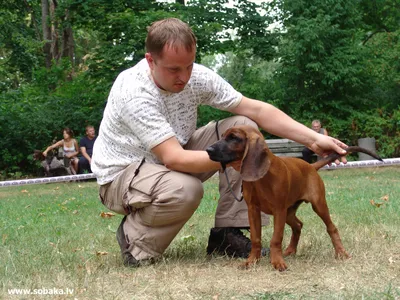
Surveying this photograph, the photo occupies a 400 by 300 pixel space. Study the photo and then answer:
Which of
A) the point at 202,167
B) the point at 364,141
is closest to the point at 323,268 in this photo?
the point at 202,167

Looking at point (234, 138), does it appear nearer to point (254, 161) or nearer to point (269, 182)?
point (254, 161)

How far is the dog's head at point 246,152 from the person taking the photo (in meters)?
3.82

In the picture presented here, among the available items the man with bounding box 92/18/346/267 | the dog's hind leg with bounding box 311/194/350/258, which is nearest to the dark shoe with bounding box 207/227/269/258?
the man with bounding box 92/18/346/267

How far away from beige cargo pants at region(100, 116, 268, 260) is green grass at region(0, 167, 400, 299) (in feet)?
0.67

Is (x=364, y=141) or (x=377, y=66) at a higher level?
(x=377, y=66)

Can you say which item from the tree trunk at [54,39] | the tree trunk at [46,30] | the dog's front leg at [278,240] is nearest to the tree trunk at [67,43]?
the tree trunk at [54,39]

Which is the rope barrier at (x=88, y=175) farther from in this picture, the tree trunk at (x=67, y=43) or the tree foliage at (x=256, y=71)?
the tree trunk at (x=67, y=43)

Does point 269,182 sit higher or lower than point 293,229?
higher

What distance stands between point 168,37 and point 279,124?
1.15 metres

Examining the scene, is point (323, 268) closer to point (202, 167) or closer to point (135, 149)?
point (202, 167)

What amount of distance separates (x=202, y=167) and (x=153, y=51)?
857mm

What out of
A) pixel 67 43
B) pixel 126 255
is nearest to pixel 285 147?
pixel 67 43

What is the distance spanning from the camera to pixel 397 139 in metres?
19.5

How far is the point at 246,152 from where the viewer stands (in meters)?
3.85
